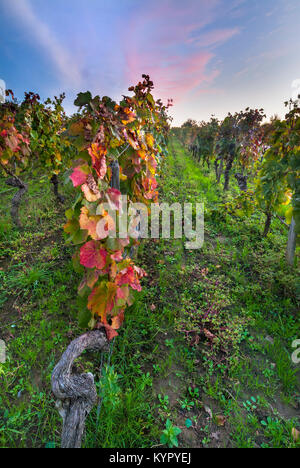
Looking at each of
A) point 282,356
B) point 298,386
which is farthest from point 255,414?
point 282,356

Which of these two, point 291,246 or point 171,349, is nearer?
point 171,349

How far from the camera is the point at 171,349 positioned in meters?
2.26

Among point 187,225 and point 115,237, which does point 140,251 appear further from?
point 115,237

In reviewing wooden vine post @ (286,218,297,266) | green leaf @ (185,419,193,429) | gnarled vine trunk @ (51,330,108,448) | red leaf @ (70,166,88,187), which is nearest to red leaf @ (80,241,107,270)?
red leaf @ (70,166,88,187)

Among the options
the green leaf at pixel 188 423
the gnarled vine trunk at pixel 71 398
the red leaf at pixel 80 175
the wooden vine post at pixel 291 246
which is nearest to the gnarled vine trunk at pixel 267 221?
the wooden vine post at pixel 291 246

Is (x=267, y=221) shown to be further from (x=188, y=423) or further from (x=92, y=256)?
(x=92, y=256)

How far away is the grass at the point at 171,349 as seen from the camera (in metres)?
1.63

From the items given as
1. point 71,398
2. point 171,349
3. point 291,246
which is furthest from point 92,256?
point 291,246

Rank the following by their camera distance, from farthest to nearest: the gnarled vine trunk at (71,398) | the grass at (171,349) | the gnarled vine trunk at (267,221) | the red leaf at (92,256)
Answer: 1. the gnarled vine trunk at (267,221)
2. the grass at (171,349)
3. the red leaf at (92,256)
4. the gnarled vine trunk at (71,398)

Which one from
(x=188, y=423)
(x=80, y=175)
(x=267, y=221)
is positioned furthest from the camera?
(x=267, y=221)

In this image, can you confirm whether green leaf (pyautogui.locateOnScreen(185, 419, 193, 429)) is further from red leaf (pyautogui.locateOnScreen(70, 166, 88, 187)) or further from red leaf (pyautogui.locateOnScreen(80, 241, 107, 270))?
red leaf (pyautogui.locateOnScreen(70, 166, 88, 187))

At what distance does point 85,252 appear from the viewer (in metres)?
1.52

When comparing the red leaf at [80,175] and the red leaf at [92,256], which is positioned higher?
the red leaf at [80,175]

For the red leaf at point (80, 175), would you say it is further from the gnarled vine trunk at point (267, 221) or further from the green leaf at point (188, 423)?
the gnarled vine trunk at point (267, 221)
